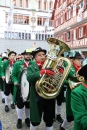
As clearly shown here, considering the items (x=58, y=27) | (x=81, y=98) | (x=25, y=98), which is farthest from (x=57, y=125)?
(x=58, y=27)

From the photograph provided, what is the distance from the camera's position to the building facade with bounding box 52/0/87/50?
64.4ft

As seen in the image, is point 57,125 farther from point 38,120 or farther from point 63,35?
point 63,35

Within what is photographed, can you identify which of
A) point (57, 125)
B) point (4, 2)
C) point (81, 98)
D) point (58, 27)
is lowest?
point (57, 125)

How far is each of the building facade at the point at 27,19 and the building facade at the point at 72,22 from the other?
19.9ft

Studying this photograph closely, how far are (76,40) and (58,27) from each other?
6.90 metres

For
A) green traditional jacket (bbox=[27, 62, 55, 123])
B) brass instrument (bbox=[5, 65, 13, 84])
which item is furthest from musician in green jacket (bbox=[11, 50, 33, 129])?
brass instrument (bbox=[5, 65, 13, 84])

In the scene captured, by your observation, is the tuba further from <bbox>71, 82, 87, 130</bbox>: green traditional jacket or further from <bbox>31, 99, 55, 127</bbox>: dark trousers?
<bbox>71, 82, 87, 130</bbox>: green traditional jacket

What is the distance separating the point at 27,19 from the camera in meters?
37.4

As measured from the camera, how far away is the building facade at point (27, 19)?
34.4 meters

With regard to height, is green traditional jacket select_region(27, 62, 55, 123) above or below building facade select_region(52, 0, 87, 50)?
below

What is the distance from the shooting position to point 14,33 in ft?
107

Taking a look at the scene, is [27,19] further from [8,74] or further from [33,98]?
[33,98]

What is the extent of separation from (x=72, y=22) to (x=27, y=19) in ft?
51.7

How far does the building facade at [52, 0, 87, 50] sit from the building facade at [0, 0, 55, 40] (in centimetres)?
607
